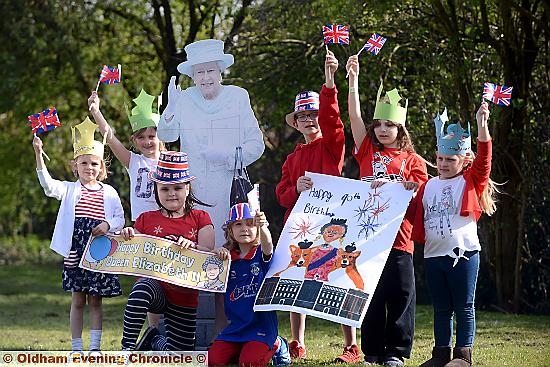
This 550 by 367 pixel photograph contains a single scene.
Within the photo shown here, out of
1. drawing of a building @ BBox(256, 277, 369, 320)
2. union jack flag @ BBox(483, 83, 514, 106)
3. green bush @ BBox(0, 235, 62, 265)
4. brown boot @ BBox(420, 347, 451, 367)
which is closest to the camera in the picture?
drawing of a building @ BBox(256, 277, 369, 320)

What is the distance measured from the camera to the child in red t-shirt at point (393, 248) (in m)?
6.17

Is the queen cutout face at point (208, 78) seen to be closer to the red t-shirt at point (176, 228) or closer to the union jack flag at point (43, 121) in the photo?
the red t-shirt at point (176, 228)

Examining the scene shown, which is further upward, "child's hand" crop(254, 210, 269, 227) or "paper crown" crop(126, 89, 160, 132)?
"paper crown" crop(126, 89, 160, 132)

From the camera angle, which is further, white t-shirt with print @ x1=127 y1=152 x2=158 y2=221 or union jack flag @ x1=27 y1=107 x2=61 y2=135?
white t-shirt with print @ x1=127 y1=152 x2=158 y2=221

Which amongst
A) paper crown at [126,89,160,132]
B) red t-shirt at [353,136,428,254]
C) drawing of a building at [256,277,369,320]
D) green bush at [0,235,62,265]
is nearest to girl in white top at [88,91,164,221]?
paper crown at [126,89,160,132]

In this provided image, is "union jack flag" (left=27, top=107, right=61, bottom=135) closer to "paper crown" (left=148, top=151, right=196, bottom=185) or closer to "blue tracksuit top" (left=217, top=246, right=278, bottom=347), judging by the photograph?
"paper crown" (left=148, top=151, right=196, bottom=185)

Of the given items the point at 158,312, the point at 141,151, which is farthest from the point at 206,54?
the point at 158,312

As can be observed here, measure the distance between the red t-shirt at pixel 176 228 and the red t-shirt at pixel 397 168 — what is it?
3.69 feet

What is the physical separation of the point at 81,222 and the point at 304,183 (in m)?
1.64

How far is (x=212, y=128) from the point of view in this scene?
6.80 metres

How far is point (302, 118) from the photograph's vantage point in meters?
6.94

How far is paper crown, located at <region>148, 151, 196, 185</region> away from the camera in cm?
629

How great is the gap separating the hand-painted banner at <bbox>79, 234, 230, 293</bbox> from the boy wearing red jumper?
0.88 m

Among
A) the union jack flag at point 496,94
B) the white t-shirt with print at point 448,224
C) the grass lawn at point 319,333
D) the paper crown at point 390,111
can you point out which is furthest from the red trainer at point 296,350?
the union jack flag at point 496,94
